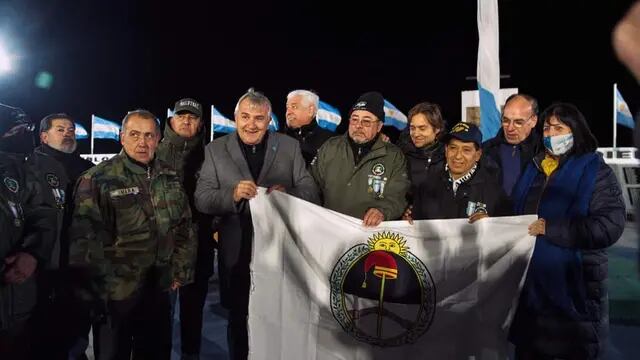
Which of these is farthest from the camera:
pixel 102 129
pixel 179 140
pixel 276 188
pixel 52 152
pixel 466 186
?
Result: pixel 102 129

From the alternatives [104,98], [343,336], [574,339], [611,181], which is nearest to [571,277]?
[574,339]

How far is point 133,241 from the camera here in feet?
10.4

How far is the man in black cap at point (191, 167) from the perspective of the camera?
4.20 meters

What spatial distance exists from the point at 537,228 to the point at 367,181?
1146 mm

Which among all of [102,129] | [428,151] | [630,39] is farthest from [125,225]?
[102,129]

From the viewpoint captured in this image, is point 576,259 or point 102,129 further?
point 102,129

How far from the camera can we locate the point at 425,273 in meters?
3.33

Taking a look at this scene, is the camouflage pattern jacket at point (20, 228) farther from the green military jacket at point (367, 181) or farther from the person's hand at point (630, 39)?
the person's hand at point (630, 39)

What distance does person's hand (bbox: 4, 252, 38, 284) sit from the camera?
8.98ft

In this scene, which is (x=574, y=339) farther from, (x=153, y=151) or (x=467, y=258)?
(x=153, y=151)

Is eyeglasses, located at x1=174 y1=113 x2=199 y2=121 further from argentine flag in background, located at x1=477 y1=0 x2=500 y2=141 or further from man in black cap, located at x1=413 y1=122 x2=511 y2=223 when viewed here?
argentine flag in background, located at x1=477 y1=0 x2=500 y2=141

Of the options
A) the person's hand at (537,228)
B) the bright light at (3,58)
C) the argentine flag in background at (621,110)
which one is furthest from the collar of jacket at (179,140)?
the bright light at (3,58)

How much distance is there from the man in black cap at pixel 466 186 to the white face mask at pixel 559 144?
Answer: 0.42 meters

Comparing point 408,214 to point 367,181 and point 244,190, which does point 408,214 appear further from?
point 244,190
